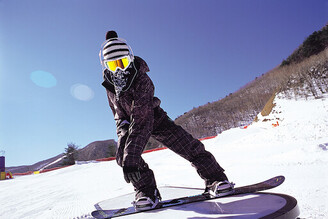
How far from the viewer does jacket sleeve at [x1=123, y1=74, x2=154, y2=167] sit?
1277mm

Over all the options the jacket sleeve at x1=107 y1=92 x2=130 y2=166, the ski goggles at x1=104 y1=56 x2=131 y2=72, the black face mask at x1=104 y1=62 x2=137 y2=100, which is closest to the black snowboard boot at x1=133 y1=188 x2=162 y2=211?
the jacket sleeve at x1=107 y1=92 x2=130 y2=166

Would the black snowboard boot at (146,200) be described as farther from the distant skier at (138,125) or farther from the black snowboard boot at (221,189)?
the black snowboard boot at (221,189)

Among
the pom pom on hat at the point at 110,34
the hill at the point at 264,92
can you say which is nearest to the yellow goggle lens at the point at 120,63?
the pom pom on hat at the point at 110,34

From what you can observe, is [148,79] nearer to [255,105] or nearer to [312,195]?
[312,195]

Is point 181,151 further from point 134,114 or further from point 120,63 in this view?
point 120,63

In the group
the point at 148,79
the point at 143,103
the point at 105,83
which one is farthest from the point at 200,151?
the point at 105,83

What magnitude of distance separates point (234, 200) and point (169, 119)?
84 cm

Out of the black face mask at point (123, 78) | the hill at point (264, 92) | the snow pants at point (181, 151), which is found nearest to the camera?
the black face mask at point (123, 78)

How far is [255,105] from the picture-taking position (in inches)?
1204

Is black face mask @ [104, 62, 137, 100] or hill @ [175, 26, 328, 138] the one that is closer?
black face mask @ [104, 62, 137, 100]

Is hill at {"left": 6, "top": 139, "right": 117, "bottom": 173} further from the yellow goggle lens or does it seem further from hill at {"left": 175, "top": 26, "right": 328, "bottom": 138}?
the yellow goggle lens

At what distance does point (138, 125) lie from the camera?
4.58 feet

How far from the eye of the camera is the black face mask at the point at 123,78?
1.47m

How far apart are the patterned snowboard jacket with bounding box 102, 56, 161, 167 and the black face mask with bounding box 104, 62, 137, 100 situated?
1.1 inches
